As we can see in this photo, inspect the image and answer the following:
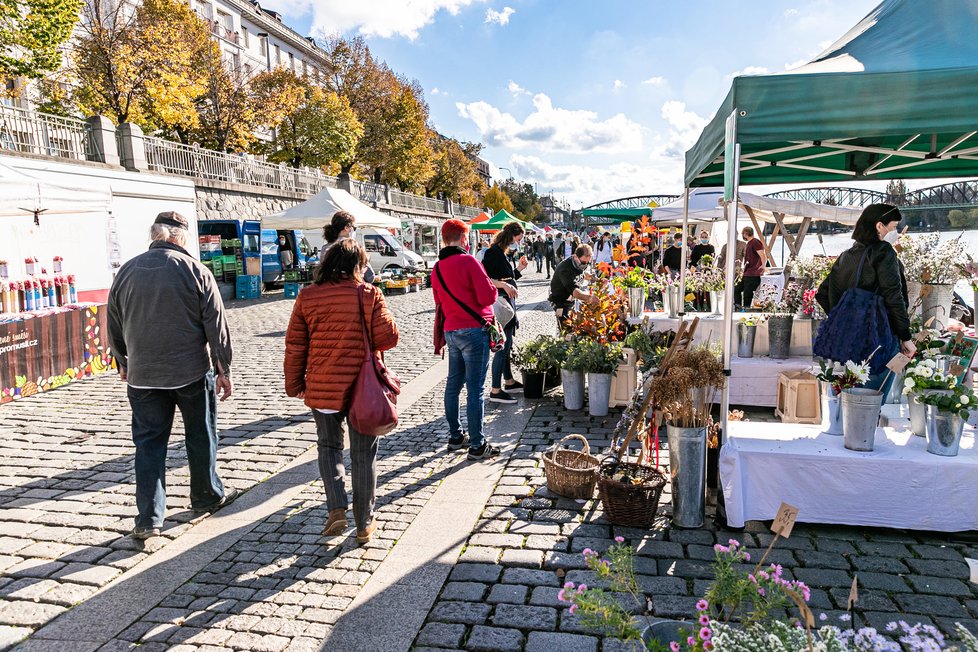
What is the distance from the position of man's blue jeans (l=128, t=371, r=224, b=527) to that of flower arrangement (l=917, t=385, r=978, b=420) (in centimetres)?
448

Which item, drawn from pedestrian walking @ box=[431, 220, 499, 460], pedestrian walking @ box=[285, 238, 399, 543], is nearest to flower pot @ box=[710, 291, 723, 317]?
pedestrian walking @ box=[431, 220, 499, 460]

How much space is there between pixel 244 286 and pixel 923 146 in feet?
59.7

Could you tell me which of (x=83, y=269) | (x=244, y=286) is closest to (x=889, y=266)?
(x=83, y=269)

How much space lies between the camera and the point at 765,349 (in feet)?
21.7

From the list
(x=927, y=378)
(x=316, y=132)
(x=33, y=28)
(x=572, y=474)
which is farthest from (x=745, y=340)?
(x=316, y=132)

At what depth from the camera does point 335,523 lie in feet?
12.9

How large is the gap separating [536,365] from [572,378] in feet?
2.03

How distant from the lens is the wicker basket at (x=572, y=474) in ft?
14.3

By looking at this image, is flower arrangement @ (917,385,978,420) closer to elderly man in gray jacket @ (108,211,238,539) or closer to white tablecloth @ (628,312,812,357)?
white tablecloth @ (628,312,812,357)

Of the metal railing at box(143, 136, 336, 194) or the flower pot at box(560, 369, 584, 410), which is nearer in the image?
the flower pot at box(560, 369, 584, 410)

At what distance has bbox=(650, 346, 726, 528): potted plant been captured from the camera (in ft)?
12.7

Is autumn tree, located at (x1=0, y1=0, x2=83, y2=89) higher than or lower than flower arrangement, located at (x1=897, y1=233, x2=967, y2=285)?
higher

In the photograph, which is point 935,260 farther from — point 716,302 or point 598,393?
point 598,393

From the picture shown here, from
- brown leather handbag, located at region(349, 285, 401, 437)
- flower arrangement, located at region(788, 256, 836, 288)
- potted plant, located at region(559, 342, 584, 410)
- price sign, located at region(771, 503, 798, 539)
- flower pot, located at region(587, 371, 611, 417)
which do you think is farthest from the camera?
flower arrangement, located at region(788, 256, 836, 288)
